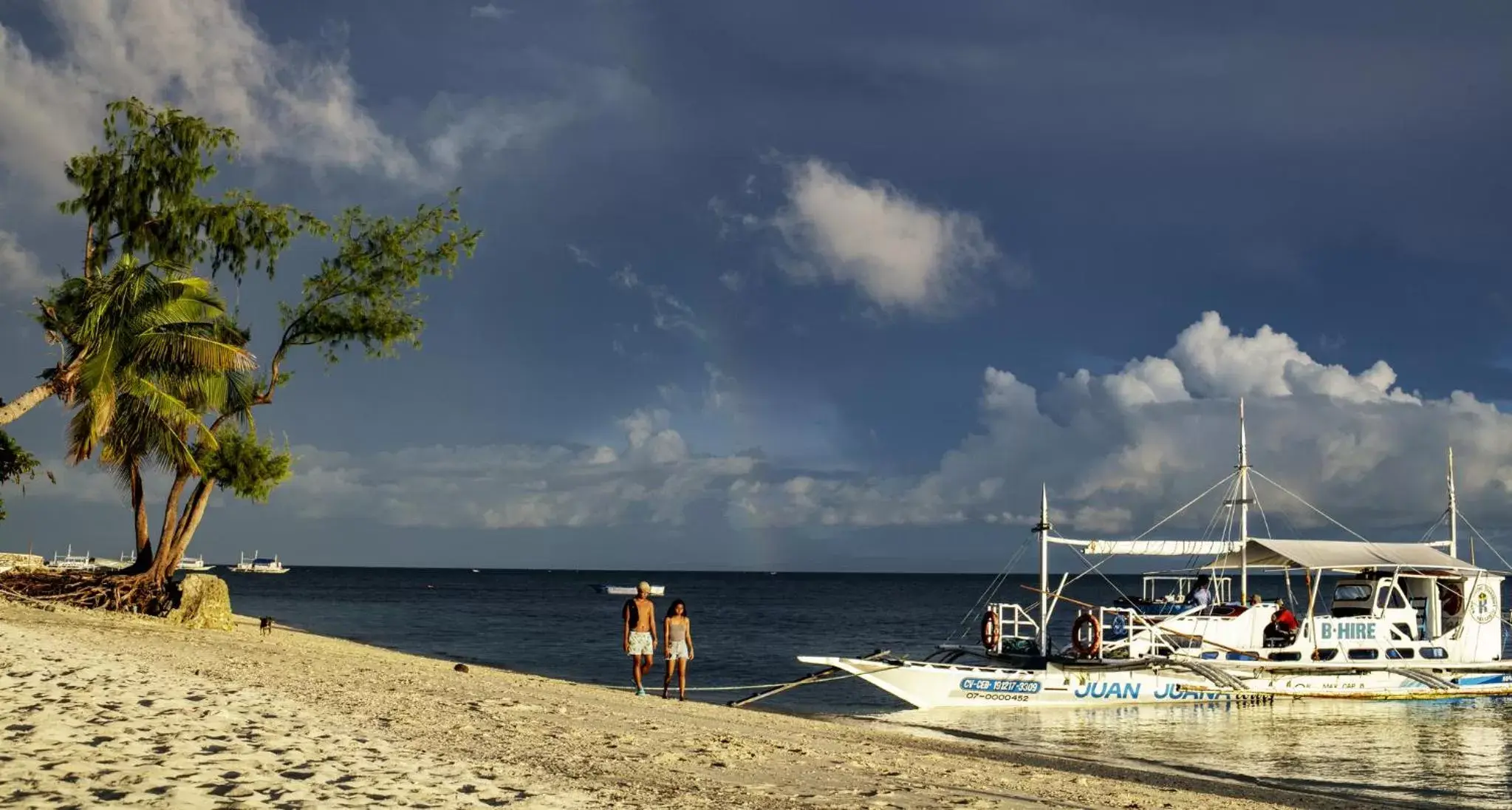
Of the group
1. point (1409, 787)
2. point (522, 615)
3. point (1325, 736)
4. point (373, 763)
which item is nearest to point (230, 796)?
point (373, 763)

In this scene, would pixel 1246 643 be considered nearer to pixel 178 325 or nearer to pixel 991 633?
pixel 991 633

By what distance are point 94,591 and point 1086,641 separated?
26.3m

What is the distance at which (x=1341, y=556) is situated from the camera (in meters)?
31.5

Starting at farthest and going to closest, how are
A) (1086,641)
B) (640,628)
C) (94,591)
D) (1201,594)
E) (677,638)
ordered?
1. (1201,594)
2. (94,591)
3. (1086,641)
4. (677,638)
5. (640,628)

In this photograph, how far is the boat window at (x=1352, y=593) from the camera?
3300 centimetres

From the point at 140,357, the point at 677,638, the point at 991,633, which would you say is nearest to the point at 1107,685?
the point at 991,633

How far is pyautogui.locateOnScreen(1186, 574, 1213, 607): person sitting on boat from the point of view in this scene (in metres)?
A: 31.7

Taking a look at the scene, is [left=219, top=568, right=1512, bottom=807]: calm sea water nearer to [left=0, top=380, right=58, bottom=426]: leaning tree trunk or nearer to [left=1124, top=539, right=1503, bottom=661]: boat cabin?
[left=1124, top=539, right=1503, bottom=661]: boat cabin

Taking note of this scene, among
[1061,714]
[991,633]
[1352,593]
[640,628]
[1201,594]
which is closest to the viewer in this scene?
[640,628]

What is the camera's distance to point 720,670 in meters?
40.0

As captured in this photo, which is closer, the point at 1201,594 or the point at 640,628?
the point at 640,628

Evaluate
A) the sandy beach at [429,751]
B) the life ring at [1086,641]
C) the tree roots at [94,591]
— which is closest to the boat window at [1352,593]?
the life ring at [1086,641]

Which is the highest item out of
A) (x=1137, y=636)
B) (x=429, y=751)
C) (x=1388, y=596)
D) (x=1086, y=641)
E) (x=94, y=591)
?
(x=1388, y=596)

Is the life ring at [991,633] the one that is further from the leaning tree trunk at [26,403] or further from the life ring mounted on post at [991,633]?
the leaning tree trunk at [26,403]
